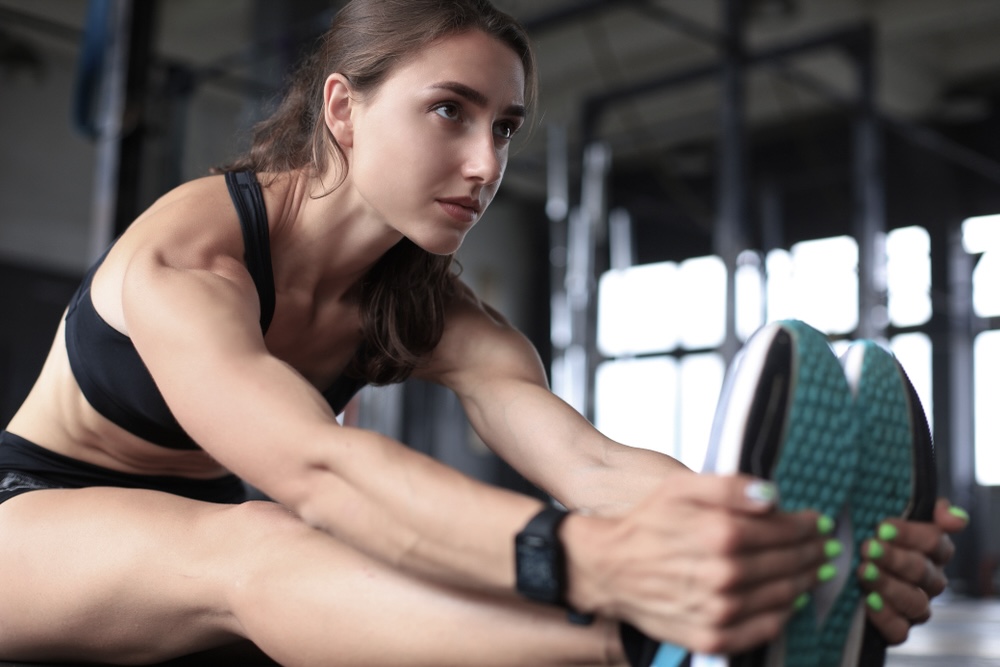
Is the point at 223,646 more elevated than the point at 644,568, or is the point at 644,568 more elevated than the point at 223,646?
the point at 644,568

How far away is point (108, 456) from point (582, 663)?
77 centimetres

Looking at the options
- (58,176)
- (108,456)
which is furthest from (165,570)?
(58,176)

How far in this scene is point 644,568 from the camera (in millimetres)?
794

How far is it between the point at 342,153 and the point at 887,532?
80 cm

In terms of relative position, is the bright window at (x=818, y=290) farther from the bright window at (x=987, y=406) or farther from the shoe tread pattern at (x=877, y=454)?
the shoe tread pattern at (x=877, y=454)

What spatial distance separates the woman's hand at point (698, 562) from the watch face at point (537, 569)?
16mm

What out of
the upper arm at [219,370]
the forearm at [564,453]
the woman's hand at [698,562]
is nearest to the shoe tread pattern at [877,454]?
the woman's hand at [698,562]

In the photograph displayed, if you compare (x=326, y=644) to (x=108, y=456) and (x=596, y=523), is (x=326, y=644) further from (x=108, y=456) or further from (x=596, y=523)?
(x=108, y=456)

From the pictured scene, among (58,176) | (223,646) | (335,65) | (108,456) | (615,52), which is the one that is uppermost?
(615,52)

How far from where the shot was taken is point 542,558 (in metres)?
0.82

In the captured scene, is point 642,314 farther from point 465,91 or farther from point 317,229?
point 465,91

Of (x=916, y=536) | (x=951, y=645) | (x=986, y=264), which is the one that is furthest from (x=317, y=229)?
(x=986, y=264)

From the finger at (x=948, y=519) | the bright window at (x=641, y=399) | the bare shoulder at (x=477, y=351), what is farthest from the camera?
the bright window at (x=641, y=399)

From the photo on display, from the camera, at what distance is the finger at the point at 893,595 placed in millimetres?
934
